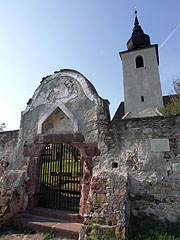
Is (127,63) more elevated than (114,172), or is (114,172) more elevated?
(127,63)

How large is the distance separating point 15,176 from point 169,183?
446 centimetres

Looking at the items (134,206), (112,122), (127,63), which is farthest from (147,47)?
(134,206)

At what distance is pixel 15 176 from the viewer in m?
5.14

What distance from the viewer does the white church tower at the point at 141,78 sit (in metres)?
16.1

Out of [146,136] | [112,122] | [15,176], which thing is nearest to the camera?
[146,136]

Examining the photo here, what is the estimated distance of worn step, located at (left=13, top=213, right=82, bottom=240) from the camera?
3.68 m

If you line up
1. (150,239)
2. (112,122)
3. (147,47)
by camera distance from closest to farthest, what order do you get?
1. (150,239)
2. (112,122)
3. (147,47)

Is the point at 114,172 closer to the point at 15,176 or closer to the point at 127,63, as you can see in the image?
the point at 15,176

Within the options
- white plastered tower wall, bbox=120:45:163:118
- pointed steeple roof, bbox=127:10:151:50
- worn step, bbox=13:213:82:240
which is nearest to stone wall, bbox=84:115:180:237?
worn step, bbox=13:213:82:240

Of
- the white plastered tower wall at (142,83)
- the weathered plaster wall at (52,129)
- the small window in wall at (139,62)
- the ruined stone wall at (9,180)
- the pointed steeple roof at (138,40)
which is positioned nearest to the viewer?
the ruined stone wall at (9,180)

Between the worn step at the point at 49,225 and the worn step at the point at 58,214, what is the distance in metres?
0.11

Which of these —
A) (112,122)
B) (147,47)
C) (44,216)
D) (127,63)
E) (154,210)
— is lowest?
(44,216)

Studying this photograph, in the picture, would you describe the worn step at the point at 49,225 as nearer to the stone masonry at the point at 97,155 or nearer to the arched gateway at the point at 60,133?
the stone masonry at the point at 97,155

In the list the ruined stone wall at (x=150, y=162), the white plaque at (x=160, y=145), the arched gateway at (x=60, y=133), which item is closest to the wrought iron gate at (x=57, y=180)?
the arched gateway at (x=60, y=133)
